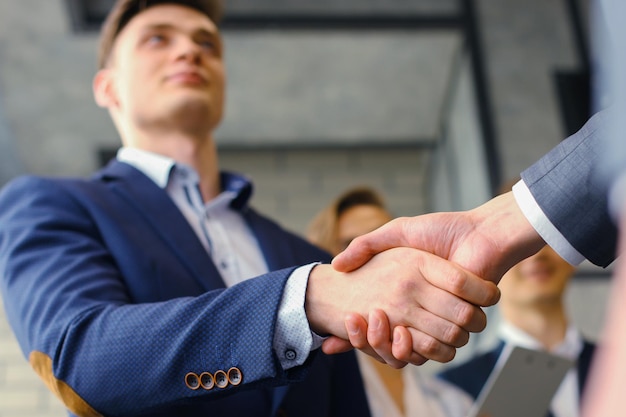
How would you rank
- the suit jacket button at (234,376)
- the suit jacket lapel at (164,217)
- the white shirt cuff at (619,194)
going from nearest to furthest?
the white shirt cuff at (619,194) → the suit jacket button at (234,376) → the suit jacket lapel at (164,217)

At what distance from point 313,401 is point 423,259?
0.99ft

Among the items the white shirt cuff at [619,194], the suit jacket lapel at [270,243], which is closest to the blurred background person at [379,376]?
the suit jacket lapel at [270,243]

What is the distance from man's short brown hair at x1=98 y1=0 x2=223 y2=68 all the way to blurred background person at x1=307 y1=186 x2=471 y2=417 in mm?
797

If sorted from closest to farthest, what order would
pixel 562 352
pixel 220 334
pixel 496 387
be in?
1. pixel 220 334
2. pixel 496 387
3. pixel 562 352

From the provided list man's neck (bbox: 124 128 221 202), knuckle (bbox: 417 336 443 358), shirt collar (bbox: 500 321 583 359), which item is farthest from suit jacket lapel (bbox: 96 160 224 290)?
shirt collar (bbox: 500 321 583 359)

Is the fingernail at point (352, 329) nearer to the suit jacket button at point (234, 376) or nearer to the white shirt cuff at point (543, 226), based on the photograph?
the suit jacket button at point (234, 376)

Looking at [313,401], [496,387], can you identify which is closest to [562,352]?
[496,387]

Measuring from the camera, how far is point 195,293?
111 cm

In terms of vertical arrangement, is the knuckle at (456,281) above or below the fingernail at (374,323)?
above

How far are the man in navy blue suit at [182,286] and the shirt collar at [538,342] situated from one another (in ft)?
4.02

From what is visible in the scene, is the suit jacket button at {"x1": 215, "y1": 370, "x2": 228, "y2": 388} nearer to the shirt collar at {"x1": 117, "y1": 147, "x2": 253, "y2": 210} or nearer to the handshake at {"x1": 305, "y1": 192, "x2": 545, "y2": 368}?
the handshake at {"x1": 305, "y1": 192, "x2": 545, "y2": 368}

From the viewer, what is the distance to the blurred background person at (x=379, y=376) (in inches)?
74.9

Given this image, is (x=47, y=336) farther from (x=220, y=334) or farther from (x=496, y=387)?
(x=496, y=387)

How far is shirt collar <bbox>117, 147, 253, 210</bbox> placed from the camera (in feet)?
4.41
